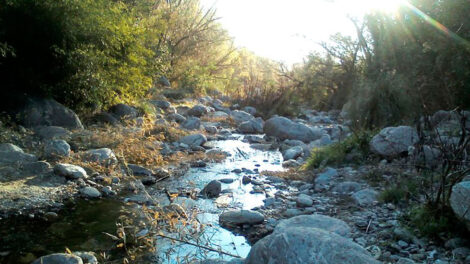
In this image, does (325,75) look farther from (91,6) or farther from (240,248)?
(240,248)

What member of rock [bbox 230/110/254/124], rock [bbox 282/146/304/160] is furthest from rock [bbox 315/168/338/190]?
rock [bbox 230/110/254/124]

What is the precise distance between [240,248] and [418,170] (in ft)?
9.26

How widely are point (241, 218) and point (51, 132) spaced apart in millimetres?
4714

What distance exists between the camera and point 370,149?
7.36 metres

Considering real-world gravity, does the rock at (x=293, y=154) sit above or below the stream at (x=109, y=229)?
below

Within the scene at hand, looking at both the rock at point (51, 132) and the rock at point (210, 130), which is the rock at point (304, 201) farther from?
the rock at point (210, 130)

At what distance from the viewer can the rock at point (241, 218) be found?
193 inches

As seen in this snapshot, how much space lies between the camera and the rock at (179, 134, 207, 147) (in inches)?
383

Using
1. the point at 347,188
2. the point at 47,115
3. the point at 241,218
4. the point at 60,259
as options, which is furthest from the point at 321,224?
the point at 47,115

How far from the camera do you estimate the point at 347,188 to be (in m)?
6.15

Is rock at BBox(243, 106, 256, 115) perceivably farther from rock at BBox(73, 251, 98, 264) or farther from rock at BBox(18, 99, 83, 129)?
rock at BBox(73, 251, 98, 264)

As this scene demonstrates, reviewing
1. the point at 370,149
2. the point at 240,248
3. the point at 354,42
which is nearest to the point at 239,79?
the point at 354,42

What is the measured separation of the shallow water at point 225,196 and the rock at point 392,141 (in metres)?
1.91

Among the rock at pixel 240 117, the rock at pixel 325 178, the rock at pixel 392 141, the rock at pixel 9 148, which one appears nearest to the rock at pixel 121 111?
the rock at pixel 9 148
